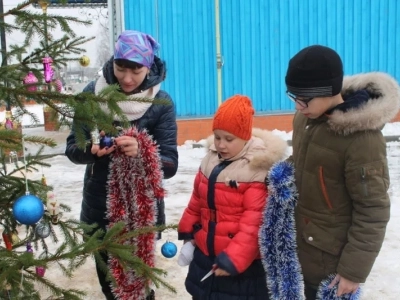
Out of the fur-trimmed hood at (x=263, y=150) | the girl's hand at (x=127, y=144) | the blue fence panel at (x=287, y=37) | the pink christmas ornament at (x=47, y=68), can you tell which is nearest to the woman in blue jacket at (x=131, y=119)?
the girl's hand at (x=127, y=144)

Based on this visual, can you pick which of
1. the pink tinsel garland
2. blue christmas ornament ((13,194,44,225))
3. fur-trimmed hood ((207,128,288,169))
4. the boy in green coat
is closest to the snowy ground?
the pink tinsel garland

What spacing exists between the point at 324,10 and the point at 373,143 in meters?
Answer: 8.11

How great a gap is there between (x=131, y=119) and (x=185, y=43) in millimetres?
6829

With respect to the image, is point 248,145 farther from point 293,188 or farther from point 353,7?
point 353,7

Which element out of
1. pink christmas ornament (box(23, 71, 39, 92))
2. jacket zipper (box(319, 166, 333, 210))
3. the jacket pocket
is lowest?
the jacket pocket

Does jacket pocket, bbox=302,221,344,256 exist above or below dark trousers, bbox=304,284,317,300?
above

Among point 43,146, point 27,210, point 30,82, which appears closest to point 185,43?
point 30,82

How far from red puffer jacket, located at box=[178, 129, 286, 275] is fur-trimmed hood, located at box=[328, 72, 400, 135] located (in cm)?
36

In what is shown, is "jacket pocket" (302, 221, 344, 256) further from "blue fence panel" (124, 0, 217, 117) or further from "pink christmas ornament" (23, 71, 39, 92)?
"blue fence panel" (124, 0, 217, 117)

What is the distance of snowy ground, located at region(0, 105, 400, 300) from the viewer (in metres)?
3.73

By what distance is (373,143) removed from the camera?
2.03 metres

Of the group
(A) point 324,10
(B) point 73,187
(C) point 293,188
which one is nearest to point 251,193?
(C) point 293,188

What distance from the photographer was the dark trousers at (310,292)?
7.56 feet

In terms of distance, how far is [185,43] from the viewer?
9.27m
